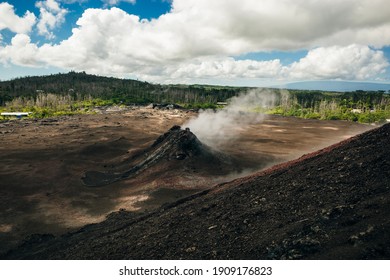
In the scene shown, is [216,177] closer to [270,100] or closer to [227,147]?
[227,147]

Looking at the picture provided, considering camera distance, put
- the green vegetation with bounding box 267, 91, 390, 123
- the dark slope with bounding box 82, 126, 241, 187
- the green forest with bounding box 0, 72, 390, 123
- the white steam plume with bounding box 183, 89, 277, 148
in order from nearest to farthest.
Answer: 1. the dark slope with bounding box 82, 126, 241, 187
2. the white steam plume with bounding box 183, 89, 277, 148
3. the green vegetation with bounding box 267, 91, 390, 123
4. the green forest with bounding box 0, 72, 390, 123

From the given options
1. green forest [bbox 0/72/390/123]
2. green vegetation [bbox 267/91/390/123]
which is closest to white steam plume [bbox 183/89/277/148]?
green forest [bbox 0/72/390/123]

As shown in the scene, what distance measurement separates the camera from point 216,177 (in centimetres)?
3847

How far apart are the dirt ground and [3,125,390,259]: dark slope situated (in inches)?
204

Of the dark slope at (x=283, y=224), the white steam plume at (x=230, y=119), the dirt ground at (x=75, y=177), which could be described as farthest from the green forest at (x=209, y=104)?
the dark slope at (x=283, y=224)

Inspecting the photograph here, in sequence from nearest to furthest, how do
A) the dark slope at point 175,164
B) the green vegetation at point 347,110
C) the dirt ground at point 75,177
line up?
Answer: the dirt ground at point 75,177
the dark slope at point 175,164
the green vegetation at point 347,110

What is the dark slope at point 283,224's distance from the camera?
11.5m

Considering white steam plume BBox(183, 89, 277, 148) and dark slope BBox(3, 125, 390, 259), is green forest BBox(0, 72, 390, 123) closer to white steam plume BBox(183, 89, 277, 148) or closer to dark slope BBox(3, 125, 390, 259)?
white steam plume BBox(183, 89, 277, 148)

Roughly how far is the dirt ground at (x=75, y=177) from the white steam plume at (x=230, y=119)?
202 inches

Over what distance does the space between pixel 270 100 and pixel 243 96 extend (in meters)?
16.7

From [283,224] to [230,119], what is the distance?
312 feet

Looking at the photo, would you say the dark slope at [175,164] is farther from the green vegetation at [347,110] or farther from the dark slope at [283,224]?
the green vegetation at [347,110]

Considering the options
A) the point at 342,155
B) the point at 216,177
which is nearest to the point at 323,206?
the point at 342,155

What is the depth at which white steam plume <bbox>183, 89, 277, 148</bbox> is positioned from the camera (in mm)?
69562
